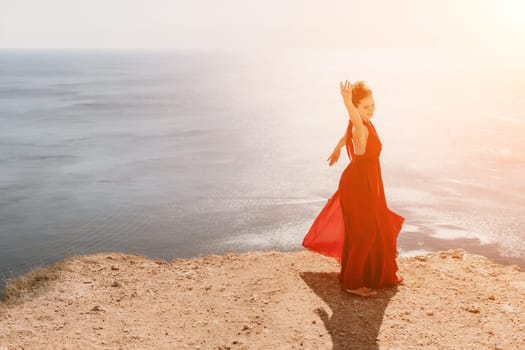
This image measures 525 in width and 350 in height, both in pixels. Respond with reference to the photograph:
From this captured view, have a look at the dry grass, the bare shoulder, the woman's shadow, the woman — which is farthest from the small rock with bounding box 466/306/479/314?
the dry grass

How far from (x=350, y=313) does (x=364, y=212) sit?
1351 millimetres

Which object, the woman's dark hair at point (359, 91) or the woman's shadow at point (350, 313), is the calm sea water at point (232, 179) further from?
the woman's dark hair at point (359, 91)

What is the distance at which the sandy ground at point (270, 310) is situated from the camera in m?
6.55

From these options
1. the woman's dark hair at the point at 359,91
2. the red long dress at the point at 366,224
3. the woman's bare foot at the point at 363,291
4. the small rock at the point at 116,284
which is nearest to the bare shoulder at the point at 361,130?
the red long dress at the point at 366,224

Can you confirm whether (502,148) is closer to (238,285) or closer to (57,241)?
(57,241)

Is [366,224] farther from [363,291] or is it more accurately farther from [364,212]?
[363,291]

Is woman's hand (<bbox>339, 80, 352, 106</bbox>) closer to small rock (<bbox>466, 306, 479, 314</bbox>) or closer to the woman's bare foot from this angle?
the woman's bare foot

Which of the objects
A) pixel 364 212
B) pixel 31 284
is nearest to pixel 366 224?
pixel 364 212

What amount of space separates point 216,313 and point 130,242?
30.7 feet

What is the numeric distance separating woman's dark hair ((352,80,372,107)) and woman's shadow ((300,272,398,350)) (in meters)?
2.61


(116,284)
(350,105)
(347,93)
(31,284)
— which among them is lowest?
(31,284)

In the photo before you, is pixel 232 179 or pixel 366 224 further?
pixel 232 179

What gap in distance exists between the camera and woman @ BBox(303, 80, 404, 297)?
732 cm

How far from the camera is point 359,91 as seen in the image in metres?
7.25
